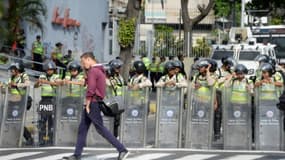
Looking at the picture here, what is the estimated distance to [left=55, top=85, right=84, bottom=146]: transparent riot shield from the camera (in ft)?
46.2

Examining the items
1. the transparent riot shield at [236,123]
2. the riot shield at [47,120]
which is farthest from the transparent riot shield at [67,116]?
the transparent riot shield at [236,123]

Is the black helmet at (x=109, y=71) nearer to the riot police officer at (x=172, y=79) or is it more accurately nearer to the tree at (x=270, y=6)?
the riot police officer at (x=172, y=79)

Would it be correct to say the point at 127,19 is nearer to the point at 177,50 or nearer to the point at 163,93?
the point at 163,93

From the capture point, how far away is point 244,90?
45.4ft

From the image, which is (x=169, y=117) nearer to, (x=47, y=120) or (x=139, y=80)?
(x=139, y=80)

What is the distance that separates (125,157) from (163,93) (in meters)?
2.21

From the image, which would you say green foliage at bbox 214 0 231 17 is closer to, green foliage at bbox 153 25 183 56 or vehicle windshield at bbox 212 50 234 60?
A: green foliage at bbox 153 25 183 56

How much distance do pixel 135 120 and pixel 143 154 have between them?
3.29 feet

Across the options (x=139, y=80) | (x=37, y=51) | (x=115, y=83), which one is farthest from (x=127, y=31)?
(x=115, y=83)

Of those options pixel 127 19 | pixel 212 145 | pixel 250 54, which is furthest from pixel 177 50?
pixel 212 145

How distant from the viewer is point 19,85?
1405 cm

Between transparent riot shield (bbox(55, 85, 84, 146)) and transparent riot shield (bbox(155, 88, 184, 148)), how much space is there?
1453mm

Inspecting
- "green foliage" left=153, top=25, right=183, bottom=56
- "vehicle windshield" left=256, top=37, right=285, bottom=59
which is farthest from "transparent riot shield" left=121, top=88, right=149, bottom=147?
"green foliage" left=153, top=25, right=183, bottom=56

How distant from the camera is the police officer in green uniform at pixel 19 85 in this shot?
14.1 metres
